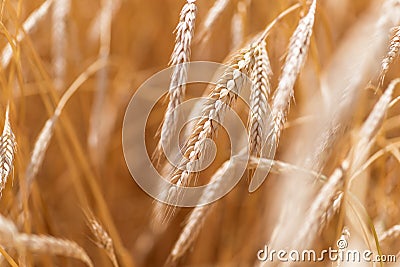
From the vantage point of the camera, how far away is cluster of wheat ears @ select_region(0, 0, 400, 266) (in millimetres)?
691

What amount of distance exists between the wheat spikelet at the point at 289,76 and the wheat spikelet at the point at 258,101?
15mm

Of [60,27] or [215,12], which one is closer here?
[215,12]

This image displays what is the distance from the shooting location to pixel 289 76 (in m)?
0.70

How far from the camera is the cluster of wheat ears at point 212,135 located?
69cm

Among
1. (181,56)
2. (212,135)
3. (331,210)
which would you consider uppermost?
(181,56)

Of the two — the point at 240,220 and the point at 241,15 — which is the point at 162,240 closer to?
the point at 240,220

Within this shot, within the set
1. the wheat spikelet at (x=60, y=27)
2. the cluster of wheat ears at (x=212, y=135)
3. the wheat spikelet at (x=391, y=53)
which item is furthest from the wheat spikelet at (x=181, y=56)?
the wheat spikelet at (x=60, y=27)

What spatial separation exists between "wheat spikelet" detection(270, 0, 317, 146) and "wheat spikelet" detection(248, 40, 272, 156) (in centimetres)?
2

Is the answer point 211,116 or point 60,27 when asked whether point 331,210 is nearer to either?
point 211,116

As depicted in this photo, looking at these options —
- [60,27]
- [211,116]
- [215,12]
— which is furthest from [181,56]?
[60,27]

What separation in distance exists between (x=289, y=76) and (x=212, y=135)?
133 millimetres

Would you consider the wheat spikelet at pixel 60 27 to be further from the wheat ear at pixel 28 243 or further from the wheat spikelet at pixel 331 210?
the wheat spikelet at pixel 331 210

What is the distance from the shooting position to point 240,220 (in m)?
1.36

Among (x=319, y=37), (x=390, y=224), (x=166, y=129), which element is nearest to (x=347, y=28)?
(x=319, y=37)
